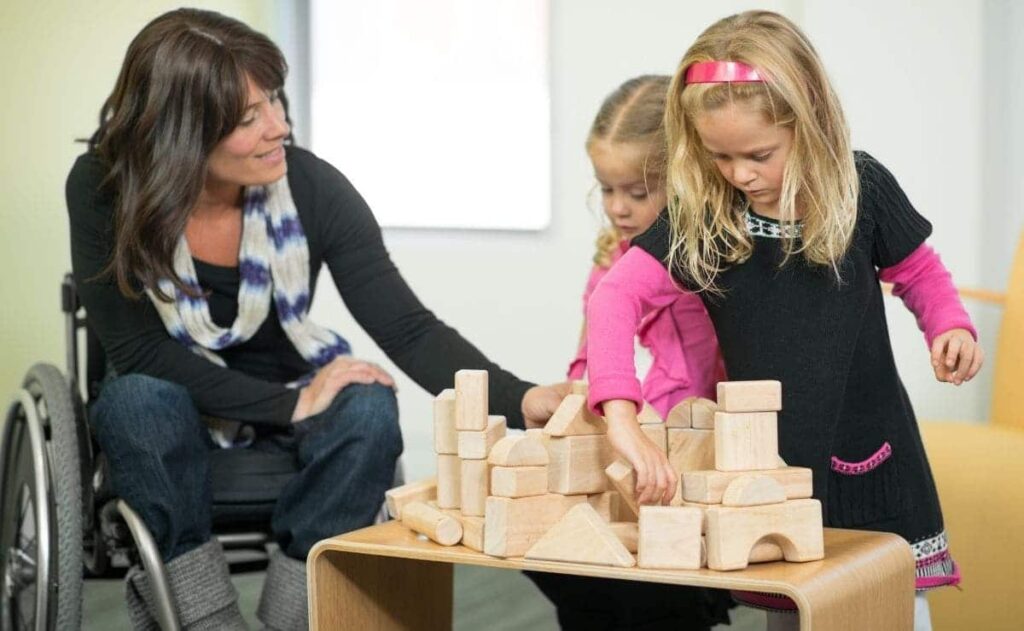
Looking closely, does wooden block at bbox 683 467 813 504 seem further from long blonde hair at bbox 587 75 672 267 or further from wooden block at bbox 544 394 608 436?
long blonde hair at bbox 587 75 672 267

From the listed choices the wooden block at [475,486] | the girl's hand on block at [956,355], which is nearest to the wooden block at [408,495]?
the wooden block at [475,486]

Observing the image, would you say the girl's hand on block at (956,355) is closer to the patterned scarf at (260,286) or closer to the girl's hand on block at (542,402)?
the girl's hand on block at (542,402)

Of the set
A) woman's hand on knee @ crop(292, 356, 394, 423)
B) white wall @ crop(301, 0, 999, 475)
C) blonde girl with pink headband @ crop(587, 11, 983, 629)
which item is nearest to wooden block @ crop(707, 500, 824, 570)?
blonde girl with pink headband @ crop(587, 11, 983, 629)

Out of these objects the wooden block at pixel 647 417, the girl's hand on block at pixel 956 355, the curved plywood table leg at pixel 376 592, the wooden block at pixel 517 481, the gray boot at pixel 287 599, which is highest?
the girl's hand on block at pixel 956 355

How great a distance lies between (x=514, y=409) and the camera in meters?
1.70

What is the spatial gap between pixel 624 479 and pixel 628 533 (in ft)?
0.16

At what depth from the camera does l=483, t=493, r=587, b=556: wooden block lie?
1.28 meters

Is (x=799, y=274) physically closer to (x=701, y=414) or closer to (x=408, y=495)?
(x=701, y=414)

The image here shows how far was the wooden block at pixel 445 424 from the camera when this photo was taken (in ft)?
4.64

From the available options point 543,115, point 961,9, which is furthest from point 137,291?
point 961,9

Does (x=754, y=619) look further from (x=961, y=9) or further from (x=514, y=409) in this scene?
(x=961, y=9)

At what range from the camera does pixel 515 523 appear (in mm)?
1283

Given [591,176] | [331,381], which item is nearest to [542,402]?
[331,381]

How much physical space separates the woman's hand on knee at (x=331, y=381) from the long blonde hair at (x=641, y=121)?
1.23 ft
